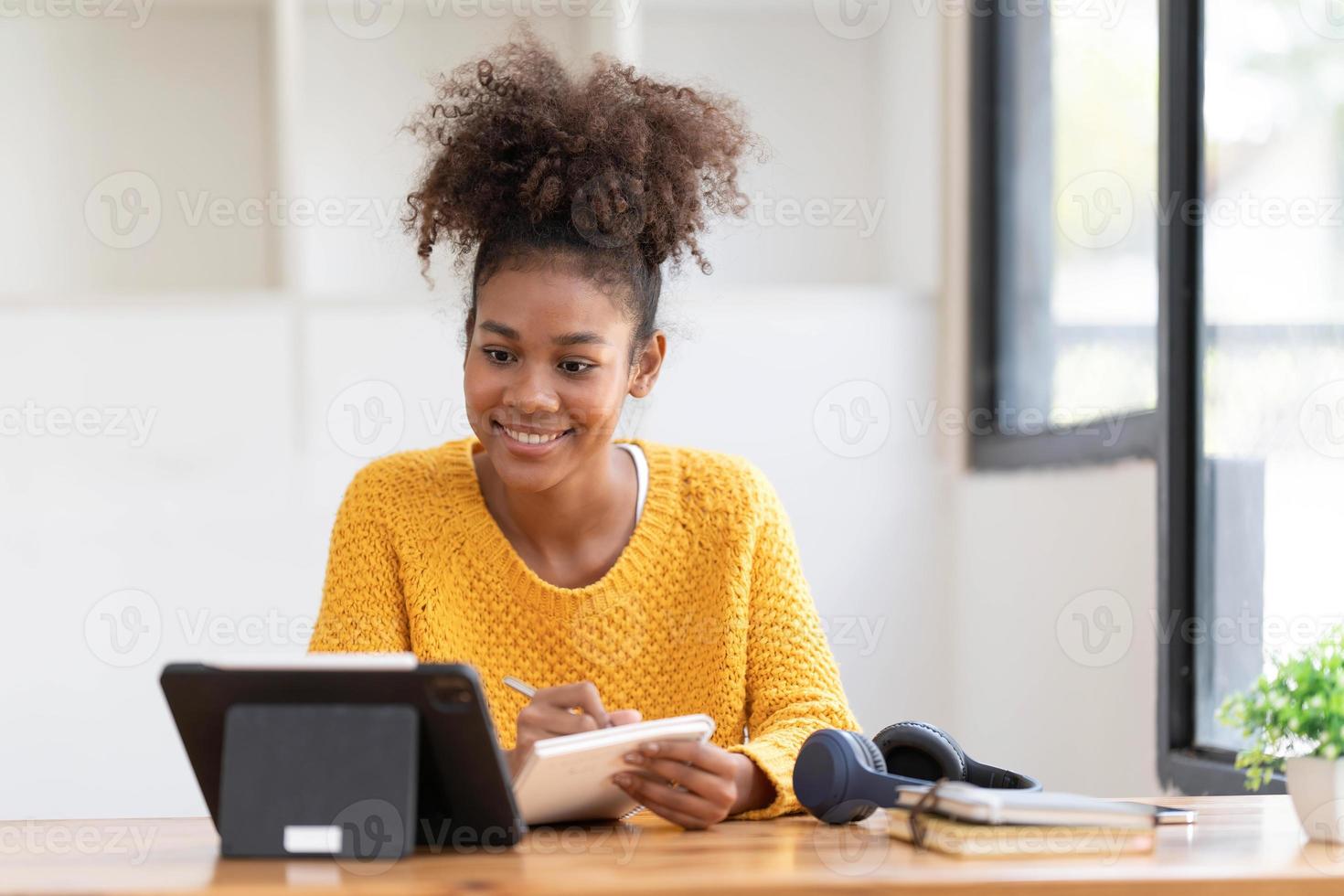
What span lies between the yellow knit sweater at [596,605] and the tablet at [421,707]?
578mm

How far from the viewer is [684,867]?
1041mm

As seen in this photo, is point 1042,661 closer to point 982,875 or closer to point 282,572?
point 282,572

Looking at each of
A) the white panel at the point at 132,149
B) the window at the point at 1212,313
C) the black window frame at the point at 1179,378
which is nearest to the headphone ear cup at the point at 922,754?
the window at the point at 1212,313

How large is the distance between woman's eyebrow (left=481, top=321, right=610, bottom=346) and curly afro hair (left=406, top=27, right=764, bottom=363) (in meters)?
0.08

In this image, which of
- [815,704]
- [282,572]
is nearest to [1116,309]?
[815,704]

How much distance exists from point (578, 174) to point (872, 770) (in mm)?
816

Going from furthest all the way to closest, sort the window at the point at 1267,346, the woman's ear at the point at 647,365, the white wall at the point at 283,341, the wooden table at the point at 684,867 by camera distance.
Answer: the white wall at the point at 283,341, the window at the point at 1267,346, the woman's ear at the point at 647,365, the wooden table at the point at 684,867

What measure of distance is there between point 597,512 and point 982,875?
958 millimetres

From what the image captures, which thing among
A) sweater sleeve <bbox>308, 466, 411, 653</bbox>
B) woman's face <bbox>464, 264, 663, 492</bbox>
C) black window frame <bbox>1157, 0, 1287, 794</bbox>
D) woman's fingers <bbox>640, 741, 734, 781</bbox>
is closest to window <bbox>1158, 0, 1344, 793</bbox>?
black window frame <bbox>1157, 0, 1287, 794</bbox>

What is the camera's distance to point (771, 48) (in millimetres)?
3262

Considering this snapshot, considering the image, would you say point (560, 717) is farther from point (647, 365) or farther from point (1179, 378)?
point (1179, 378)

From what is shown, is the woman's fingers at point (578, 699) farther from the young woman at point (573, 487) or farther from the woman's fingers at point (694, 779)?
the young woman at point (573, 487)

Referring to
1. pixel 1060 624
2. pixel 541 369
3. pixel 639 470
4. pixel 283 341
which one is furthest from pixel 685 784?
pixel 283 341

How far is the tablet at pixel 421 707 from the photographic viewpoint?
1.06 m
